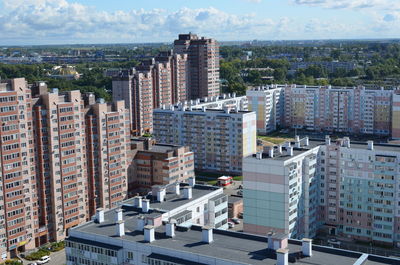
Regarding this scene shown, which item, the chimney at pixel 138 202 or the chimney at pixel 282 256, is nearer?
the chimney at pixel 282 256

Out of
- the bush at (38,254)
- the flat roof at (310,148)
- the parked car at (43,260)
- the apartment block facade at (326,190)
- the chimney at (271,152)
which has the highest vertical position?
the chimney at (271,152)

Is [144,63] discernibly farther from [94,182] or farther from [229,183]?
[94,182]

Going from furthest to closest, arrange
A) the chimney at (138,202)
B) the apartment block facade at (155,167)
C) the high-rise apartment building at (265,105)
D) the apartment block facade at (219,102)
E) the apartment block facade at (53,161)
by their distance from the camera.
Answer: the high-rise apartment building at (265,105)
the apartment block facade at (219,102)
the apartment block facade at (155,167)
the apartment block facade at (53,161)
the chimney at (138,202)

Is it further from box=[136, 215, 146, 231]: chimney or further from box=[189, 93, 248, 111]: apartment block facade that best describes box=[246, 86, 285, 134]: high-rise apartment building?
box=[136, 215, 146, 231]: chimney

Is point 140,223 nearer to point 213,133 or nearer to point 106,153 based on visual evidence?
point 106,153

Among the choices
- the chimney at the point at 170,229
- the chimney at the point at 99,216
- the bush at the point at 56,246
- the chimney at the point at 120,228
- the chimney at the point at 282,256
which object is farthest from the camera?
the bush at the point at 56,246

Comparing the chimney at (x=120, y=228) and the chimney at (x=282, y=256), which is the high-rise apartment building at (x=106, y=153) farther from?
the chimney at (x=282, y=256)

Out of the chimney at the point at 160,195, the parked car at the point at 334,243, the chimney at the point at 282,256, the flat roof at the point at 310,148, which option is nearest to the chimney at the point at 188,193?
the chimney at the point at 160,195

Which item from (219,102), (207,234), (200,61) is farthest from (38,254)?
(200,61)
